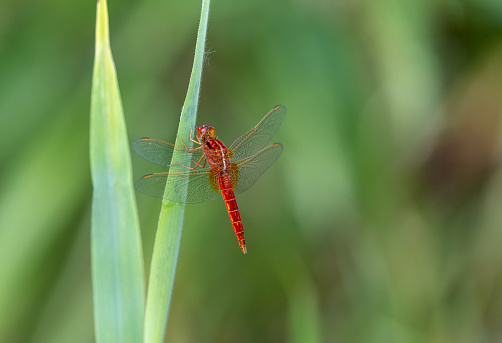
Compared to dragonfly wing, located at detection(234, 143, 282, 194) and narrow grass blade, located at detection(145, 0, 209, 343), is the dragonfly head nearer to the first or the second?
dragonfly wing, located at detection(234, 143, 282, 194)

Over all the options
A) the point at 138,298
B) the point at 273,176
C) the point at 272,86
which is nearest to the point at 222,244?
the point at 273,176

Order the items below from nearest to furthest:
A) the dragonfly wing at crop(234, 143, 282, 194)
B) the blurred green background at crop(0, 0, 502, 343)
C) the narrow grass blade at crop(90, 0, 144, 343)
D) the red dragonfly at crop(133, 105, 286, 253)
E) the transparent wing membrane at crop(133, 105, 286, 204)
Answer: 1. the narrow grass blade at crop(90, 0, 144, 343)
2. the transparent wing membrane at crop(133, 105, 286, 204)
3. the red dragonfly at crop(133, 105, 286, 253)
4. the dragonfly wing at crop(234, 143, 282, 194)
5. the blurred green background at crop(0, 0, 502, 343)

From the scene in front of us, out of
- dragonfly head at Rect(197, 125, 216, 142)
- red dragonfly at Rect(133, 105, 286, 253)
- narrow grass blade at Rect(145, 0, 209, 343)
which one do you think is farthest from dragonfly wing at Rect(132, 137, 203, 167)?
narrow grass blade at Rect(145, 0, 209, 343)

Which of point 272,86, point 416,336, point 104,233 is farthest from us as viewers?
point 416,336

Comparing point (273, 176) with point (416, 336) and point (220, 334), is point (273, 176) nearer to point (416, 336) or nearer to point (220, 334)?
point (220, 334)

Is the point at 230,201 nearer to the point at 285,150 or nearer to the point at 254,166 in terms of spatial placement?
the point at 254,166

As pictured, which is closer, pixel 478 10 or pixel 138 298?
pixel 138 298

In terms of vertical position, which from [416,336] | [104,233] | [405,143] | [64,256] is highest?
[405,143]
